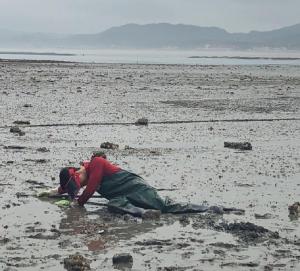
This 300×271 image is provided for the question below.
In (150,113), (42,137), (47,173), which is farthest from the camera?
(150,113)

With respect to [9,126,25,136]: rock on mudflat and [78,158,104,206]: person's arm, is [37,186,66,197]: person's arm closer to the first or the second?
[78,158,104,206]: person's arm

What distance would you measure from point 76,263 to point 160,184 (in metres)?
4.79

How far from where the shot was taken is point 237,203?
405 inches

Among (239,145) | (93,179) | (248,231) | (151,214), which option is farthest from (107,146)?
(248,231)

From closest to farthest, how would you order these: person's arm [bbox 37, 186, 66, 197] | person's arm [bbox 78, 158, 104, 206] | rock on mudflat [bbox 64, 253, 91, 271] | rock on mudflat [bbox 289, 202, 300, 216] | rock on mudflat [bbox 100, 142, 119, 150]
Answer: rock on mudflat [bbox 64, 253, 91, 271] < rock on mudflat [bbox 289, 202, 300, 216] < person's arm [bbox 78, 158, 104, 206] < person's arm [bbox 37, 186, 66, 197] < rock on mudflat [bbox 100, 142, 119, 150]

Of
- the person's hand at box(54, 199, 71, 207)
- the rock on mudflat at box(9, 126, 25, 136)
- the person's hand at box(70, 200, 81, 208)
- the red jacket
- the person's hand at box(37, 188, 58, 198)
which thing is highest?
the red jacket

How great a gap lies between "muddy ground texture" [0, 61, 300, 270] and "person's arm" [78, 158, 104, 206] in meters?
0.20

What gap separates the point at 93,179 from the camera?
9891 millimetres

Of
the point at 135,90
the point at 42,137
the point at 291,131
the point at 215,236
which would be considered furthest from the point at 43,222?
the point at 135,90

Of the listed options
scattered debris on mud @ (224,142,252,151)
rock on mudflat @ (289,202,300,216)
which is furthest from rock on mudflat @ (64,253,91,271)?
scattered debris on mud @ (224,142,252,151)

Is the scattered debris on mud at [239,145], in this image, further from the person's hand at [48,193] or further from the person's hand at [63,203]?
the person's hand at [63,203]

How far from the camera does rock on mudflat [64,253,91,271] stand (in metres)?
6.95

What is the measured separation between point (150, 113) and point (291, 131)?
233 inches

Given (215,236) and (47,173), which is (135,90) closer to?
(47,173)
